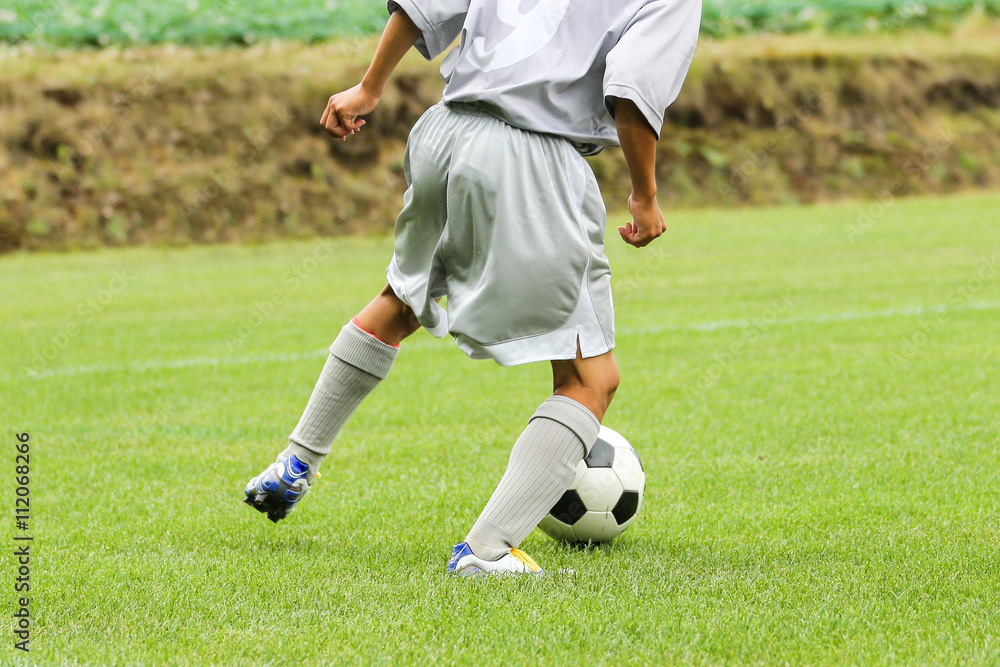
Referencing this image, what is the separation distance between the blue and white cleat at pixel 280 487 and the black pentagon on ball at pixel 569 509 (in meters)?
0.75

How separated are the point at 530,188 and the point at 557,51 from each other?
36cm

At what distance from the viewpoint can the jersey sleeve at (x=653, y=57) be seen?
2.69 m

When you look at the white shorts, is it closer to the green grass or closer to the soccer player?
the soccer player

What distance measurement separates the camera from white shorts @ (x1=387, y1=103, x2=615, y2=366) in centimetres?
284

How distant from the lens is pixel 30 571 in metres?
3.09

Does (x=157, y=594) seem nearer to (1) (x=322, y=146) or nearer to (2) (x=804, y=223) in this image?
(2) (x=804, y=223)

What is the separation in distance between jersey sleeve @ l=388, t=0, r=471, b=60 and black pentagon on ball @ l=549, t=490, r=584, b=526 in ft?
4.31

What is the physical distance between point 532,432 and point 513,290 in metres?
0.41

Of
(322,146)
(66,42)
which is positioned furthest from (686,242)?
(66,42)

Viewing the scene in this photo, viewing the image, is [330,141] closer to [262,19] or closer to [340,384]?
[262,19]
